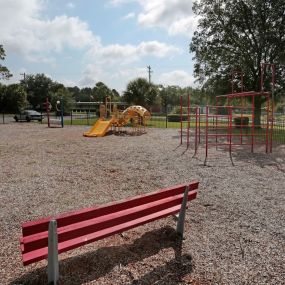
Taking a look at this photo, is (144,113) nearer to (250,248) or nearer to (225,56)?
(225,56)

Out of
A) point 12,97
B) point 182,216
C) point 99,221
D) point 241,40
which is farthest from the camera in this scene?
point 12,97

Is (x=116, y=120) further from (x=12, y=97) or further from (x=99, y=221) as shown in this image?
(x=12, y=97)

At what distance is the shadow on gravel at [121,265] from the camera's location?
3.12 metres

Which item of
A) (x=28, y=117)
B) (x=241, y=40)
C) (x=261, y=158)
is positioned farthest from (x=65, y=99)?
(x=261, y=158)

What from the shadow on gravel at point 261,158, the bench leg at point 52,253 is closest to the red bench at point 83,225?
the bench leg at point 52,253

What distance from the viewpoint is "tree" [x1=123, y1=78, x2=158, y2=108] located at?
3525 centimetres

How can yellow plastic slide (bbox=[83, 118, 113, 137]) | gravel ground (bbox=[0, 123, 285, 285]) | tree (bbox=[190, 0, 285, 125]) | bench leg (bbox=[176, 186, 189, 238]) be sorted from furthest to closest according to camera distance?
tree (bbox=[190, 0, 285, 125]) → yellow plastic slide (bbox=[83, 118, 113, 137]) → bench leg (bbox=[176, 186, 189, 238]) → gravel ground (bbox=[0, 123, 285, 285])

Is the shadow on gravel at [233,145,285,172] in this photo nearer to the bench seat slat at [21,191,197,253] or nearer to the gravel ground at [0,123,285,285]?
the gravel ground at [0,123,285,285]

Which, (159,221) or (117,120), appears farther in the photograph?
(117,120)

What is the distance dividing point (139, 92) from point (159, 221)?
102 feet

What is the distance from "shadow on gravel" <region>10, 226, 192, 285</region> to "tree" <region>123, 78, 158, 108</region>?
31742 mm

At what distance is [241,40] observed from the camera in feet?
80.9

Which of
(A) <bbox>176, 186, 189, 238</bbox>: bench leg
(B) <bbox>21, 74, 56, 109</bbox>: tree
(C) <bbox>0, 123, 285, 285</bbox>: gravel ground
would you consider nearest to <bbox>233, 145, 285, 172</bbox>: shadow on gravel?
(C) <bbox>0, 123, 285, 285</bbox>: gravel ground

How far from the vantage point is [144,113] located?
21.7 meters
